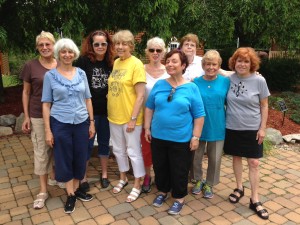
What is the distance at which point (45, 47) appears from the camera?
123 inches

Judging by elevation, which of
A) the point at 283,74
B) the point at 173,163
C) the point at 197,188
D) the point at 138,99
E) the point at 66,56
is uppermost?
the point at 66,56

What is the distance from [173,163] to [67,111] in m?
1.19

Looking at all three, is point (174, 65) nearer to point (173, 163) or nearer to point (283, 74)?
point (173, 163)

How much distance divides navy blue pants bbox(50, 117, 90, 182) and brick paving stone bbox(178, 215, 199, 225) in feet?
3.87

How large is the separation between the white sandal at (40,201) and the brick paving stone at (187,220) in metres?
1.52

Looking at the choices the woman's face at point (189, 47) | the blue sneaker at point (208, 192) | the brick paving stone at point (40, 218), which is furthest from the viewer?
the blue sneaker at point (208, 192)

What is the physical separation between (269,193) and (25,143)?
4.11m

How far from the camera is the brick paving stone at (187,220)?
3.16m

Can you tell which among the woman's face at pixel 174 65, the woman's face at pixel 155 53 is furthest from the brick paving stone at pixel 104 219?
the woman's face at pixel 155 53

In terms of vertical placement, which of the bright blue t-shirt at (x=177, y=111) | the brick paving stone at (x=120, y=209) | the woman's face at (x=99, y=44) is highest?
the woman's face at (x=99, y=44)

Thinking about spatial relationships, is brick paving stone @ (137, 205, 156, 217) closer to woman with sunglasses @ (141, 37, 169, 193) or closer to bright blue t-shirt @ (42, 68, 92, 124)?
woman with sunglasses @ (141, 37, 169, 193)

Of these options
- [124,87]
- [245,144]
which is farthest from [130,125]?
[245,144]

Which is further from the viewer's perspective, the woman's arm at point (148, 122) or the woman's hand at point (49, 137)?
the woman's arm at point (148, 122)

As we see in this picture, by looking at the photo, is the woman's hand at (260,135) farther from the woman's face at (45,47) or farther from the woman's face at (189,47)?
the woman's face at (45,47)
